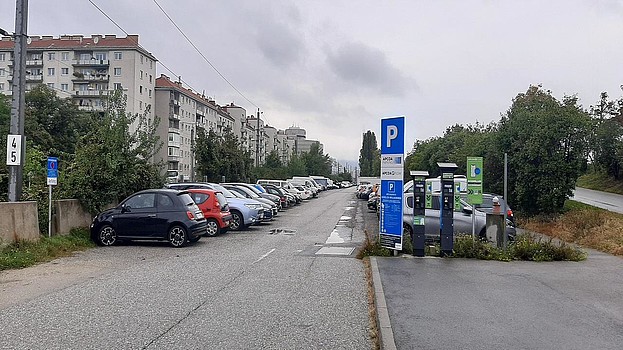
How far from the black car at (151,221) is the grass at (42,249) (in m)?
0.52

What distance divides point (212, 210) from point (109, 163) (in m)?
3.78

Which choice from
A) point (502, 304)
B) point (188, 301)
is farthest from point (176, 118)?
point (502, 304)

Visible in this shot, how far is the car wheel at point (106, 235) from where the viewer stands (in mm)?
17234

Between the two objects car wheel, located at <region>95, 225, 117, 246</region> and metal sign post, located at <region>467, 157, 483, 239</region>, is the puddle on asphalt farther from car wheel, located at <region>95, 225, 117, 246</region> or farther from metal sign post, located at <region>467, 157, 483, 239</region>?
metal sign post, located at <region>467, 157, 483, 239</region>

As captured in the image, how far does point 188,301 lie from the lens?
368 inches

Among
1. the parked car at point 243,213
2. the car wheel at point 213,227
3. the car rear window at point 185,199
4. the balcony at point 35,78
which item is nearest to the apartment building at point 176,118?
the balcony at point 35,78

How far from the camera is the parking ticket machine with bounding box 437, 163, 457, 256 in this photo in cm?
1439

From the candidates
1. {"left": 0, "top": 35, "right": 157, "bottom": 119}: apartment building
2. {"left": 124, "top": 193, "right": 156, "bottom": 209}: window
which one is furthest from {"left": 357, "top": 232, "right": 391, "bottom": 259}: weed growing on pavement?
{"left": 0, "top": 35, "right": 157, "bottom": 119}: apartment building

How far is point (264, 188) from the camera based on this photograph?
3697 centimetres

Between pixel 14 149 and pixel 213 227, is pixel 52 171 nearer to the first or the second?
pixel 14 149

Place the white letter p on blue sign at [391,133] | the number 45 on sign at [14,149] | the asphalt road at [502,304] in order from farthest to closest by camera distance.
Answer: the number 45 on sign at [14,149] → the white letter p on blue sign at [391,133] → the asphalt road at [502,304]

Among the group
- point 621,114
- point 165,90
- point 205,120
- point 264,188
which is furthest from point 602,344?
point 205,120

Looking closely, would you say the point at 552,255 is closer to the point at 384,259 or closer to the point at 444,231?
the point at 444,231

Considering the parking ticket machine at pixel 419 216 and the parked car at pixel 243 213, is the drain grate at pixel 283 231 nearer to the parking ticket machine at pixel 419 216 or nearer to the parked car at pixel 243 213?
the parked car at pixel 243 213
